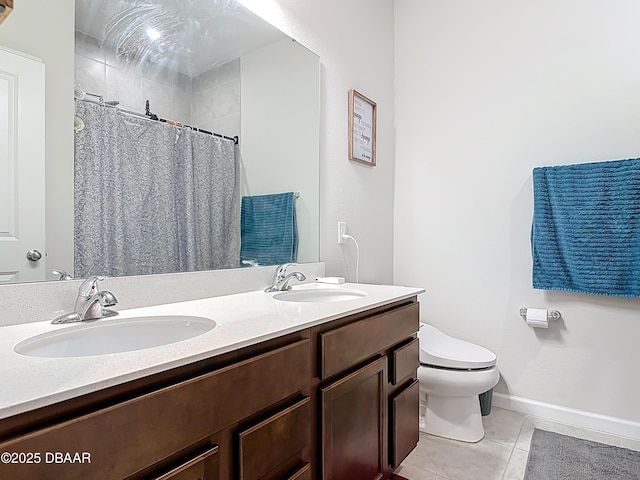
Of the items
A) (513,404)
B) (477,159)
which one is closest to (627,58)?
(477,159)

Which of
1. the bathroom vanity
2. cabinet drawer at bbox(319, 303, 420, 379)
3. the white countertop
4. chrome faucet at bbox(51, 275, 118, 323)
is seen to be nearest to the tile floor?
the bathroom vanity

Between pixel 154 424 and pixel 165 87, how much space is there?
109 centimetres

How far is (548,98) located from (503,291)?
3.59ft

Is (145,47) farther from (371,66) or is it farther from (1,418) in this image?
(371,66)

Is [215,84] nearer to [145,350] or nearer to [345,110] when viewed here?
[345,110]

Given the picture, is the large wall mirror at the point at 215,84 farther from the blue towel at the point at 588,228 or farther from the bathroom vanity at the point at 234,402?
the blue towel at the point at 588,228

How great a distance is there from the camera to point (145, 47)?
1.25 meters

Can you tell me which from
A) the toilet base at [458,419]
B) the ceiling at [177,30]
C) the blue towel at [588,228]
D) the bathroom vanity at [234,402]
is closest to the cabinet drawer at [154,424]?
the bathroom vanity at [234,402]

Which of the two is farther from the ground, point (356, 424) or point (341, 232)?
point (341, 232)

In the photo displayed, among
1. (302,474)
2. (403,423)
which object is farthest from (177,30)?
(403,423)

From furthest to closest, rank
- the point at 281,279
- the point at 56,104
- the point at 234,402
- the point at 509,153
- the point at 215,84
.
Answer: the point at 509,153
the point at 281,279
the point at 215,84
the point at 56,104
the point at 234,402

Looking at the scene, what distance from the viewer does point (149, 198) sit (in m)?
1.24

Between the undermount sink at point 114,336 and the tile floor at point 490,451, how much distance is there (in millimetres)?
1201

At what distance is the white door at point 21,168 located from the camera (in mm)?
933
